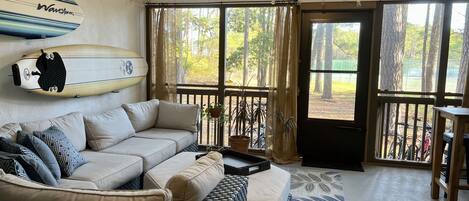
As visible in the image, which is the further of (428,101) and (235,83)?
(235,83)

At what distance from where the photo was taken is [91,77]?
3.80 m

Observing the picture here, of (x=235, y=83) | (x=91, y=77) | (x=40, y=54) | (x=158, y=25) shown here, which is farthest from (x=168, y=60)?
(x=40, y=54)

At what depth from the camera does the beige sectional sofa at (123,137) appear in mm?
2740

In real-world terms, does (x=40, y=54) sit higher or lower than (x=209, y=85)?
higher

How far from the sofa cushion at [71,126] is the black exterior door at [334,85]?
264 centimetres

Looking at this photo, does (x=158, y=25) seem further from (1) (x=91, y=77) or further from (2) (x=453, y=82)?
(2) (x=453, y=82)

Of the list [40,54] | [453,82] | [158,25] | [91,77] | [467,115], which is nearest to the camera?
[467,115]

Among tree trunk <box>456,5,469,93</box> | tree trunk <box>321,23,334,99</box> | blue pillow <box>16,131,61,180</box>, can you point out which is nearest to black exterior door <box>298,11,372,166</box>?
Answer: tree trunk <box>321,23,334,99</box>

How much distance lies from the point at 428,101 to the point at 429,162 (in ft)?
2.45

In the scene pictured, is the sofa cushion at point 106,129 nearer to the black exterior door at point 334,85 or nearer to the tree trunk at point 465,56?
the black exterior door at point 334,85

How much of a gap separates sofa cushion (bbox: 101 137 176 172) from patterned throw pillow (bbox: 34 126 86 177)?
0.52m

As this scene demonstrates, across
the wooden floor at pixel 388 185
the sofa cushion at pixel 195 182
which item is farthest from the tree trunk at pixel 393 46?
the sofa cushion at pixel 195 182

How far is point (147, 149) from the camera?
135 inches

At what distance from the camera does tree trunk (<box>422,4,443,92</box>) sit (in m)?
4.21
